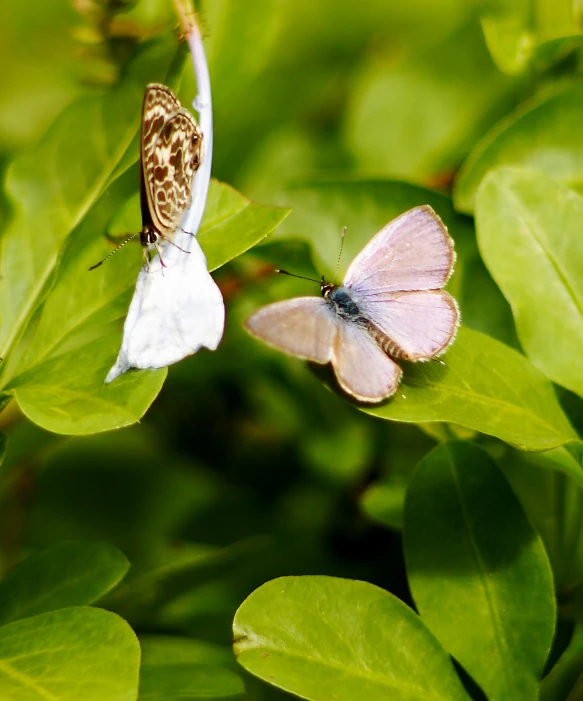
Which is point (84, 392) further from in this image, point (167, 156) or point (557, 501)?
point (557, 501)

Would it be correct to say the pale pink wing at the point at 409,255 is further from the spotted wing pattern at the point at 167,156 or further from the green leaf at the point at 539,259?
the spotted wing pattern at the point at 167,156

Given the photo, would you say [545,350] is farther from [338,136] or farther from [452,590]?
[338,136]

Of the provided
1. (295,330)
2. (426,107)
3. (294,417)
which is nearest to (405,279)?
(295,330)

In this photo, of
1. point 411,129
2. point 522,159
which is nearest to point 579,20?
point 522,159

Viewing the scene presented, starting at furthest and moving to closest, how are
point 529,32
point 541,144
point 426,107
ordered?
point 426,107 → point 529,32 → point 541,144

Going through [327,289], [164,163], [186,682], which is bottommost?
[186,682]

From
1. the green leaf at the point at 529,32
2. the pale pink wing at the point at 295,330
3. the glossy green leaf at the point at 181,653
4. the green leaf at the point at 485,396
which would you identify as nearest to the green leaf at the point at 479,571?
the green leaf at the point at 485,396

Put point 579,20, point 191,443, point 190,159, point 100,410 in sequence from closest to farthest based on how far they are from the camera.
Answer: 1. point 100,410
2. point 190,159
3. point 579,20
4. point 191,443
